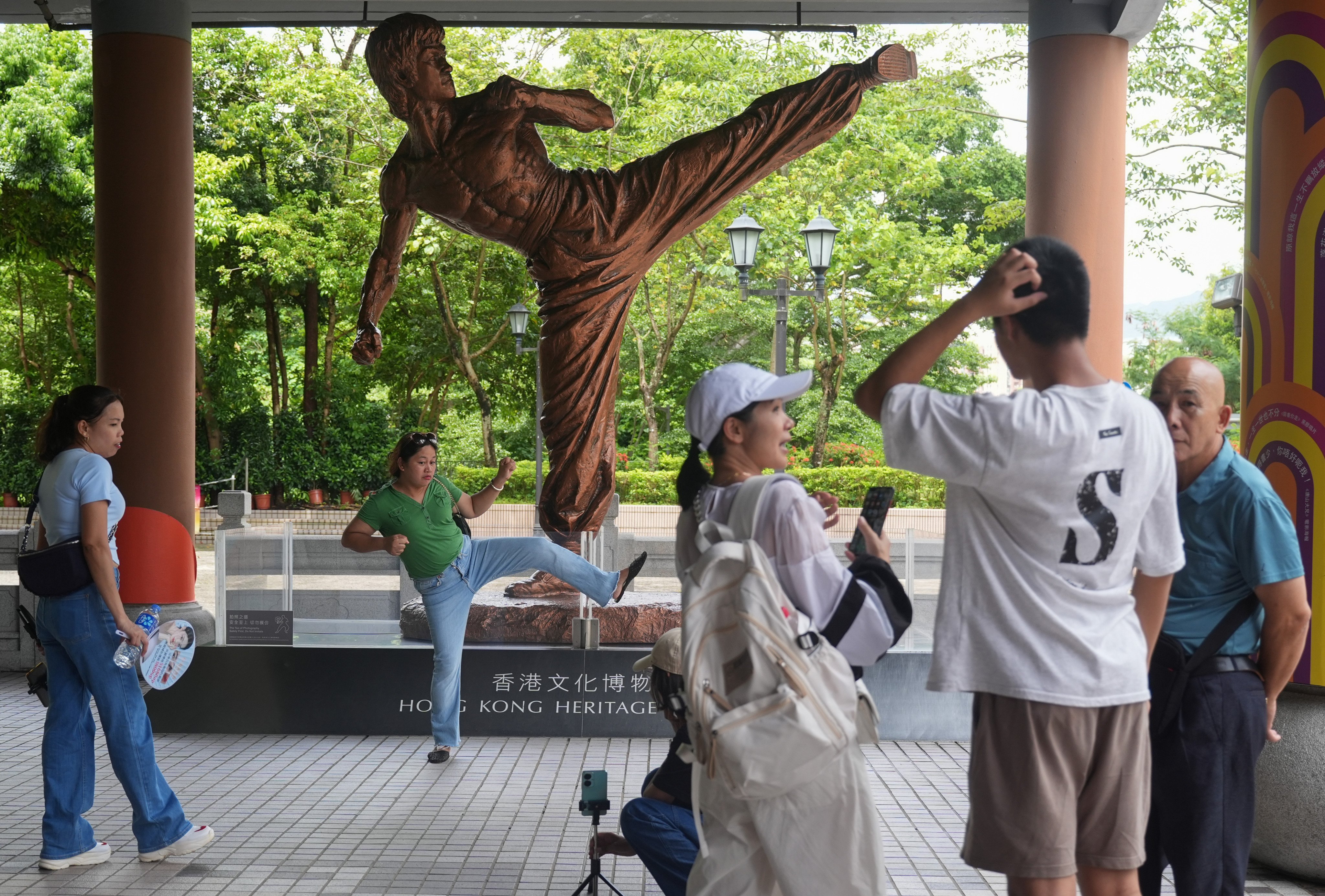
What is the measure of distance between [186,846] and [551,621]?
2.46 m

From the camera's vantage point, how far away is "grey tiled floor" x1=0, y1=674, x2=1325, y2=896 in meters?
4.01

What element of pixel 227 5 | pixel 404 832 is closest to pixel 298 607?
pixel 404 832

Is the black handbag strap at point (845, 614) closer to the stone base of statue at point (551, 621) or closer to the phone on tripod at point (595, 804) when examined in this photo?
the phone on tripod at point (595, 804)

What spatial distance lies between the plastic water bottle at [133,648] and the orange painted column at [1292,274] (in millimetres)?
4083

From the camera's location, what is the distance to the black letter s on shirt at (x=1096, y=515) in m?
2.18

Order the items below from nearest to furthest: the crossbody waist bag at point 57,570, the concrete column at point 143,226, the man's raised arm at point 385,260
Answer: the crossbody waist bag at point 57,570 → the man's raised arm at point 385,260 → the concrete column at point 143,226

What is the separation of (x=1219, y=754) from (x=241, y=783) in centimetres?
424

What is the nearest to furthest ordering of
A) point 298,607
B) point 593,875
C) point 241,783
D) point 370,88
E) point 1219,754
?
point 1219,754
point 593,875
point 241,783
point 298,607
point 370,88

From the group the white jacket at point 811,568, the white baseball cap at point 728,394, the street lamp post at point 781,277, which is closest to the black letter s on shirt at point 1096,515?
the white jacket at point 811,568

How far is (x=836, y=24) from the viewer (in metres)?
5.99

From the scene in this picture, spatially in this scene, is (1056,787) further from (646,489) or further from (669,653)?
(646,489)

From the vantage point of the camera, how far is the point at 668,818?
9.92 ft

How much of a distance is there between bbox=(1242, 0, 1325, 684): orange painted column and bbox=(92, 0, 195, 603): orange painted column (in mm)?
5184

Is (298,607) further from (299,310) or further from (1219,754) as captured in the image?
(299,310)
